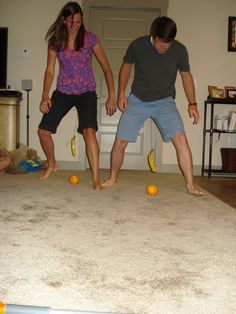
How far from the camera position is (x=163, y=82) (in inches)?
107

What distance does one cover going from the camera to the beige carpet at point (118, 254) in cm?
98

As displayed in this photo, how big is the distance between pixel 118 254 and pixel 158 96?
5.42ft

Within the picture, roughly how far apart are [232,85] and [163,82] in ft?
7.37

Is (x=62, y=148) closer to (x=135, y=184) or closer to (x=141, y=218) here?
(x=135, y=184)

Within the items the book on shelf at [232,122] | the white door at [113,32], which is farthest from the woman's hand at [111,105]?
the book on shelf at [232,122]

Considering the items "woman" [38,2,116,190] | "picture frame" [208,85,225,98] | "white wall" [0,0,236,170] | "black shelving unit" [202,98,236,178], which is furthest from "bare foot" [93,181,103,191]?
"picture frame" [208,85,225,98]

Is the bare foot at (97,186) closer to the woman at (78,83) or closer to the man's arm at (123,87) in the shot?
the woman at (78,83)

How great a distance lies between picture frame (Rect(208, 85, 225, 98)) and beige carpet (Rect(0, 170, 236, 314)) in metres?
2.38

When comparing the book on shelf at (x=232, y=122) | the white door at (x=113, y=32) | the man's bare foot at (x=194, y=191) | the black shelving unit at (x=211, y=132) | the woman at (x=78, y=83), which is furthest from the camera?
the white door at (x=113, y=32)

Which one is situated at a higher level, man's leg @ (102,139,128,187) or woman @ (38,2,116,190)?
woman @ (38,2,116,190)

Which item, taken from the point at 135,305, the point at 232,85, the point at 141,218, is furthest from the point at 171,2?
the point at 135,305

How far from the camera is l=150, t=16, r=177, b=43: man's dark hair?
2.37 m

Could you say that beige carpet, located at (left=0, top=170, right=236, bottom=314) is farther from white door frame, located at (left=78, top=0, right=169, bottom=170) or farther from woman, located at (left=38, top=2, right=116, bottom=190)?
white door frame, located at (left=78, top=0, right=169, bottom=170)

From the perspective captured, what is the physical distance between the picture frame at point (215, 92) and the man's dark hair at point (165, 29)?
7.12ft
